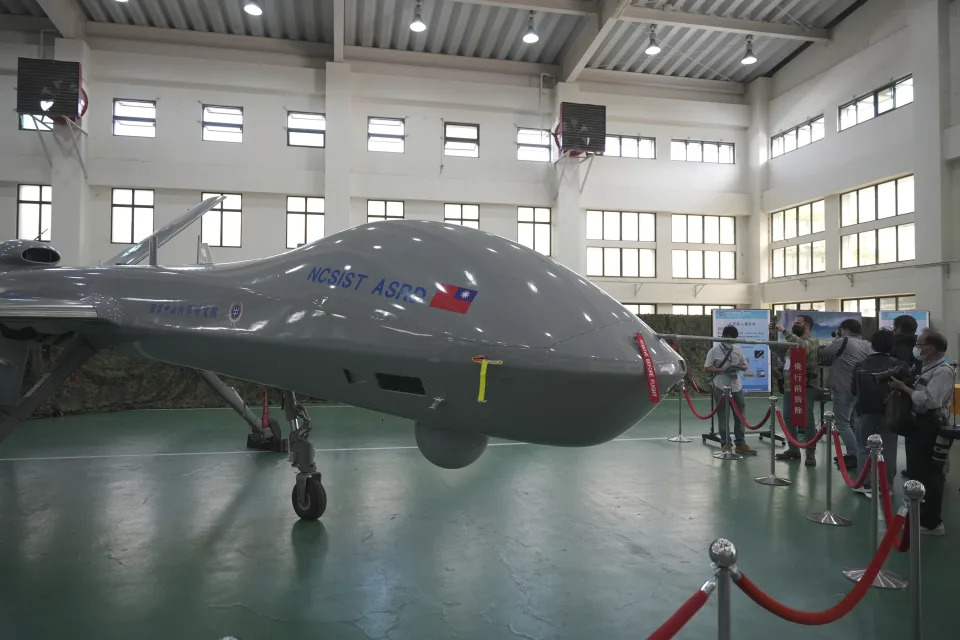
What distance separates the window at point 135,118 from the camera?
61.4ft

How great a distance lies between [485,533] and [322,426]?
6.50 m

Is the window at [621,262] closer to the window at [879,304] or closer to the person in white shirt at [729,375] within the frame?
the window at [879,304]

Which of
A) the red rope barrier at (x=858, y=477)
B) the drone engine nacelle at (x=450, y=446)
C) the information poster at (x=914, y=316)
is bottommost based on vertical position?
the red rope barrier at (x=858, y=477)

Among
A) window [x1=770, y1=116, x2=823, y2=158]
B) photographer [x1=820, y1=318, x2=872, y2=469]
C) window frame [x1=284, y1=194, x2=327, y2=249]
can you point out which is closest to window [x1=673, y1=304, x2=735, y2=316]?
window [x1=770, y1=116, x2=823, y2=158]

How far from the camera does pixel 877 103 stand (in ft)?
59.2

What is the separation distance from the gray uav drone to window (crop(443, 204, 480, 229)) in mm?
17063

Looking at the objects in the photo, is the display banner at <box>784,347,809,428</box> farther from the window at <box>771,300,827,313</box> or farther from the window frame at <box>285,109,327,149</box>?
the window frame at <box>285,109,327,149</box>

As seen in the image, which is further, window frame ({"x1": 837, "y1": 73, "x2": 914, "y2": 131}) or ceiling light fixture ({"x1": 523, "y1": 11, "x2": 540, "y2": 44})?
ceiling light fixture ({"x1": 523, "y1": 11, "x2": 540, "y2": 44})

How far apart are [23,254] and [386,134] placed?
1571 centimetres

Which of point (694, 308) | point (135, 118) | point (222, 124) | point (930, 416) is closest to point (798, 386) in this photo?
point (930, 416)

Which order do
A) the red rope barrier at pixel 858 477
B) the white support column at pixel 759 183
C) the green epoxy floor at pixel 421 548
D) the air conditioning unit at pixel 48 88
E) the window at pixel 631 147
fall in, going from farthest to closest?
1. the white support column at pixel 759 183
2. the window at pixel 631 147
3. the air conditioning unit at pixel 48 88
4. the red rope barrier at pixel 858 477
5. the green epoxy floor at pixel 421 548

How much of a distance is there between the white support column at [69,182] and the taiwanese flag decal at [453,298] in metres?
19.7

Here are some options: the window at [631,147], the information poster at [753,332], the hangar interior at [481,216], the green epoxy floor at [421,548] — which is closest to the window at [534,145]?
the hangar interior at [481,216]

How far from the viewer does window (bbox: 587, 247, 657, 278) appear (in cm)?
2183
